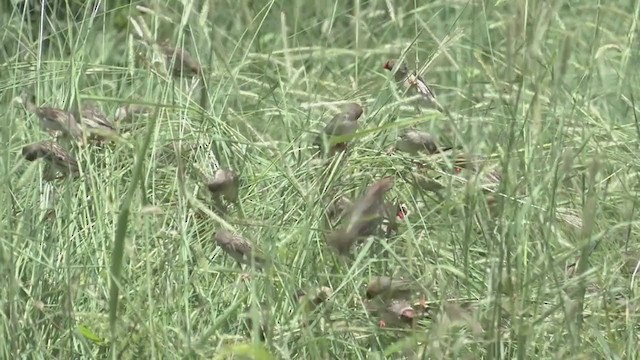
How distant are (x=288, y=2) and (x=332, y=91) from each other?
1.04 metres

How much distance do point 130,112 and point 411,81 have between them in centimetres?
45

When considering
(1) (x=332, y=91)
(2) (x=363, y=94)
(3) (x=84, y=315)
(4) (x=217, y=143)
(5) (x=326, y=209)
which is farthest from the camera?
(1) (x=332, y=91)

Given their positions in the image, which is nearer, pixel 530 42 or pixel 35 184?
pixel 530 42

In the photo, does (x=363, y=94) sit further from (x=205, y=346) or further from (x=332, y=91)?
(x=205, y=346)

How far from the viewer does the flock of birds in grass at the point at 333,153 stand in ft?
4.27

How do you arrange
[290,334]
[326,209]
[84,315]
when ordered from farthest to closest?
[326,209], [84,315], [290,334]

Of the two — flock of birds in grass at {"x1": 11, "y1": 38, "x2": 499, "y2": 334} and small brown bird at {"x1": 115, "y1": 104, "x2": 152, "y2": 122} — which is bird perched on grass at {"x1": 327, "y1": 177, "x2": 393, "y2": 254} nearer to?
flock of birds in grass at {"x1": 11, "y1": 38, "x2": 499, "y2": 334}

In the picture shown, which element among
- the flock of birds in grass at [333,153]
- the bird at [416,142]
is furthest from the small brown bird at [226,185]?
the bird at [416,142]

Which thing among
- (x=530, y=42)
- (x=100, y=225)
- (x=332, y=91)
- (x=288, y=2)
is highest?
(x=530, y=42)

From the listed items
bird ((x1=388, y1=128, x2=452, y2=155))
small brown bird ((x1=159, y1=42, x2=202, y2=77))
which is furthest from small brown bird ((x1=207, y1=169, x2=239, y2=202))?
small brown bird ((x1=159, y1=42, x2=202, y2=77))

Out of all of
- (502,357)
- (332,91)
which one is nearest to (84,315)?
(502,357)

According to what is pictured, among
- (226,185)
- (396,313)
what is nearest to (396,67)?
(226,185)

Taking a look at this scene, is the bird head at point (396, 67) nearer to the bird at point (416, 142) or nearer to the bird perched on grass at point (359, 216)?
the bird at point (416, 142)

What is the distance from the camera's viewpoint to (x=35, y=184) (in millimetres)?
1800
